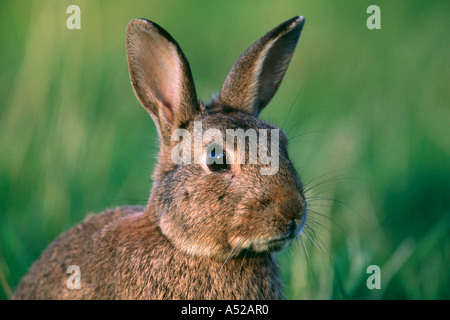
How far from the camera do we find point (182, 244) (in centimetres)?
382

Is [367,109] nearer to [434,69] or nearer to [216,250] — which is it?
[434,69]

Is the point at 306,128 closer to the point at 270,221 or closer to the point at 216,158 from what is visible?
the point at 216,158

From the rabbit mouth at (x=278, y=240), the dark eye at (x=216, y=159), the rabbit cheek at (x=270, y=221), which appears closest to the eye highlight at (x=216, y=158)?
the dark eye at (x=216, y=159)

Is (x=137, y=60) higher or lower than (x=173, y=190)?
higher

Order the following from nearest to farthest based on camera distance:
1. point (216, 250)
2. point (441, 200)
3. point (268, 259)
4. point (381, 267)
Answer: point (216, 250), point (268, 259), point (381, 267), point (441, 200)

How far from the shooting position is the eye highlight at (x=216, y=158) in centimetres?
378

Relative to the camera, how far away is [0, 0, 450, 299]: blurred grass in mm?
5047

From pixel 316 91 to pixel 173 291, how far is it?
4.69 metres

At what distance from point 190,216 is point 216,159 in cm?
35

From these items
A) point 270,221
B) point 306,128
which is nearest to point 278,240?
point 270,221

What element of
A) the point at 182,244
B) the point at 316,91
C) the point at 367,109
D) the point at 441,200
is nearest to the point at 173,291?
the point at 182,244

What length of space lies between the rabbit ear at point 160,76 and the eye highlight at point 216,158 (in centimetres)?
37

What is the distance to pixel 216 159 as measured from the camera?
3.79 m

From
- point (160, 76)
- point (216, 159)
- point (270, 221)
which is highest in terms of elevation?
point (160, 76)
